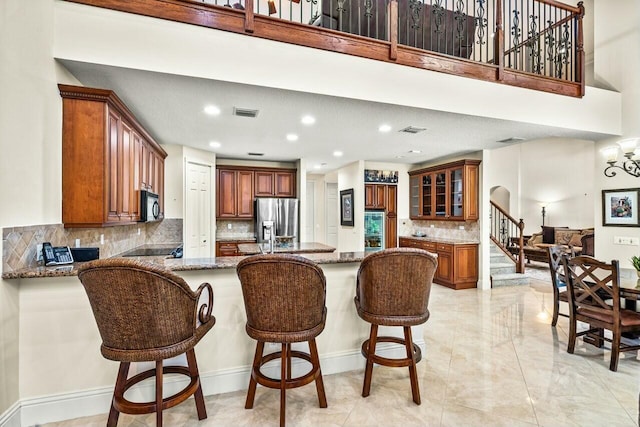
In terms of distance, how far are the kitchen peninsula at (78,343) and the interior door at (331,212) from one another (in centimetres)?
650

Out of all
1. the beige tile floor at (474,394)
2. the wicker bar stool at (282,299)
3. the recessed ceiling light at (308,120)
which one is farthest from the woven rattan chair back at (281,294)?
the recessed ceiling light at (308,120)

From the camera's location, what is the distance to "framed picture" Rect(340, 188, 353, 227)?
725cm

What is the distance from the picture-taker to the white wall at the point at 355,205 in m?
6.81

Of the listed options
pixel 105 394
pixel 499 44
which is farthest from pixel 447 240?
pixel 105 394

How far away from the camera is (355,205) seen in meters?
6.96

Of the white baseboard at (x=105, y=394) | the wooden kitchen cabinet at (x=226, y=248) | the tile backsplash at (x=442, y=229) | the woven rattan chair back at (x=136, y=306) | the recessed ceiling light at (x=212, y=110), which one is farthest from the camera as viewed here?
the wooden kitchen cabinet at (x=226, y=248)

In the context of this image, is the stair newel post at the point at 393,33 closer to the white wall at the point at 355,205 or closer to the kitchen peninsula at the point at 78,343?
the kitchen peninsula at the point at 78,343

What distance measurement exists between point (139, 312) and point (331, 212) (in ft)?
25.1

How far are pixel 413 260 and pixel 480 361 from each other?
1566mm

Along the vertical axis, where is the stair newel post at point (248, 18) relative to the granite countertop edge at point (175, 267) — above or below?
above

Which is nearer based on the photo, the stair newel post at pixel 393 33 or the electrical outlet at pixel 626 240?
the stair newel post at pixel 393 33

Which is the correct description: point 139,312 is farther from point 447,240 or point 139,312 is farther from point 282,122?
point 447,240

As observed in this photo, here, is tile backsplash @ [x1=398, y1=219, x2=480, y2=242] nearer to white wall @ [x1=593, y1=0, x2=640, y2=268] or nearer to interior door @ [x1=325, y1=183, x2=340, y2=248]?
white wall @ [x1=593, y1=0, x2=640, y2=268]

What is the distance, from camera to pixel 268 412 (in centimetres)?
209
